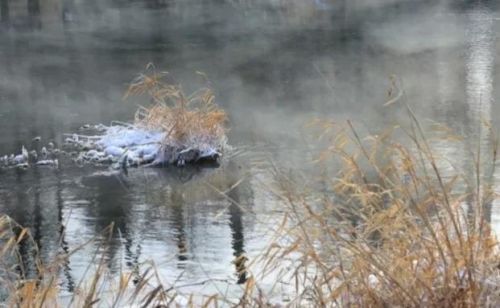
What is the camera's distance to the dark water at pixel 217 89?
264 inches

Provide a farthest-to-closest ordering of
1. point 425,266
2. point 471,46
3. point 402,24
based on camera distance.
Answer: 1. point 402,24
2. point 471,46
3. point 425,266

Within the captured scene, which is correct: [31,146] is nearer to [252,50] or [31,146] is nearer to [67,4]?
[252,50]

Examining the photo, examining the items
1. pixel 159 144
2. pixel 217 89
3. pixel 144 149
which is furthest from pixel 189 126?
pixel 217 89

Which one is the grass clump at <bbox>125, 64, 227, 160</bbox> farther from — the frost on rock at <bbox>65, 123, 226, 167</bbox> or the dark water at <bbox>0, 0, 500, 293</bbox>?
the dark water at <bbox>0, 0, 500, 293</bbox>

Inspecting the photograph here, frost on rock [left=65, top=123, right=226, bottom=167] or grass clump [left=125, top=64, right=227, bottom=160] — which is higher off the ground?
grass clump [left=125, top=64, right=227, bottom=160]

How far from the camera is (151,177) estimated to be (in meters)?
8.41

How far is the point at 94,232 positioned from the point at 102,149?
258 centimetres

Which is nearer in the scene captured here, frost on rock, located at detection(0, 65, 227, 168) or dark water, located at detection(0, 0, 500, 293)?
dark water, located at detection(0, 0, 500, 293)

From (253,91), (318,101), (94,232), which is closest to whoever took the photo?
(94,232)

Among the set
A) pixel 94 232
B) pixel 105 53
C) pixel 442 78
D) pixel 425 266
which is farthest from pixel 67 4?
pixel 425 266

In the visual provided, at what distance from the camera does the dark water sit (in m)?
6.71

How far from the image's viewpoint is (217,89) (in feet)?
40.9

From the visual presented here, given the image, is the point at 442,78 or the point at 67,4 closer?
the point at 442,78

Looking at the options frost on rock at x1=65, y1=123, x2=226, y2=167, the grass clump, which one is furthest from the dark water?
the grass clump
